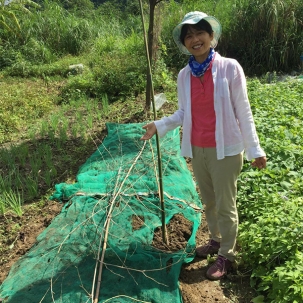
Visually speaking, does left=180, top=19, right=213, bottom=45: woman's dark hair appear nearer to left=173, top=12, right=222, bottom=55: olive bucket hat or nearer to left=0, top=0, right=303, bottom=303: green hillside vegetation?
left=173, top=12, right=222, bottom=55: olive bucket hat

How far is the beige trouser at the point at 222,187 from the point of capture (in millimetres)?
1887

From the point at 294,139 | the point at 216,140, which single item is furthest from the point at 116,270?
the point at 294,139

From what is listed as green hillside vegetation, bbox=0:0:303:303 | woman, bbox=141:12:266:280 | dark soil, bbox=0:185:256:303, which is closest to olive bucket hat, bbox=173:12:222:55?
woman, bbox=141:12:266:280

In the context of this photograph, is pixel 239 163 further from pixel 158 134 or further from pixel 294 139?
pixel 294 139

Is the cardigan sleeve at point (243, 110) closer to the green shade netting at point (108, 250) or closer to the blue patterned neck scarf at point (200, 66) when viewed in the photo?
the blue patterned neck scarf at point (200, 66)

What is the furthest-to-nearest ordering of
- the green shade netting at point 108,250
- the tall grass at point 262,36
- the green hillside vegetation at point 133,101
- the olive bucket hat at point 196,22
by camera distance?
the tall grass at point 262,36, the green hillside vegetation at point 133,101, the green shade netting at point 108,250, the olive bucket hat at point 196,22

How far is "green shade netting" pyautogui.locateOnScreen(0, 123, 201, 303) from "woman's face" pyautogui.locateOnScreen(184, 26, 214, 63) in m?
1.07

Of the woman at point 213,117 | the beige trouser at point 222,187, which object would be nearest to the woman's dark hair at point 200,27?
the woman at point 213,117

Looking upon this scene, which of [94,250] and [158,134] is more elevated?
[158,134]

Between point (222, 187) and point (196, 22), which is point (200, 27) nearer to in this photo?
point (196, 22)

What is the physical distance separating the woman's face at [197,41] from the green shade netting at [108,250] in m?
1.07

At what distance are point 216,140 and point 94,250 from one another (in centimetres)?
107

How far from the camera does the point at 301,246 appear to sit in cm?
193

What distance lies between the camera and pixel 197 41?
5.84 ft
